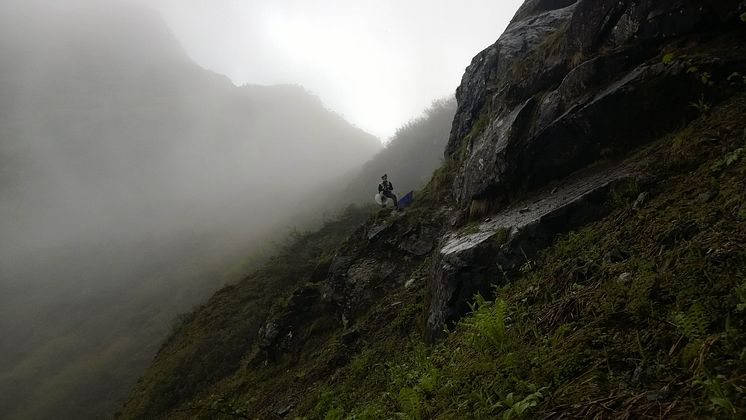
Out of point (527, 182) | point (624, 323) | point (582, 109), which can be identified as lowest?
point (624, 323)

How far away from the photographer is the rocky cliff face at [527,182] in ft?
19.9

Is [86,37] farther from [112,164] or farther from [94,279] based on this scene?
[94,279]

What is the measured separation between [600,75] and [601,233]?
394 cm

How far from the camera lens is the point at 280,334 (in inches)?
514

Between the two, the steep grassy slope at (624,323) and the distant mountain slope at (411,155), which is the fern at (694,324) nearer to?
the steep grassy slope at (624,323)

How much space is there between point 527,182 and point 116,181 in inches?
3406

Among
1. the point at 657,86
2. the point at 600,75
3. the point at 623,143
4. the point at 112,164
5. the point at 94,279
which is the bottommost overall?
the point at 623,143

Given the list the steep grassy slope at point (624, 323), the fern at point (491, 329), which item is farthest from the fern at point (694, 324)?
the fern at point (491, 329)

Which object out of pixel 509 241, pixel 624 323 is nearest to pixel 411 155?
pixel 509 241

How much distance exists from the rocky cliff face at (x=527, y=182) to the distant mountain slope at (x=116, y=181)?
19405 millimetres

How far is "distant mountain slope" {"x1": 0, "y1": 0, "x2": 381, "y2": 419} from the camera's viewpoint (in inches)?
1225

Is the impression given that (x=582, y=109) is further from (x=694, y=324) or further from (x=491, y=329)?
(x=694, y=324)

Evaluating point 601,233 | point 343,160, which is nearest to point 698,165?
point 601,233

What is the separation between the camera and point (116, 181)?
76.6 m
